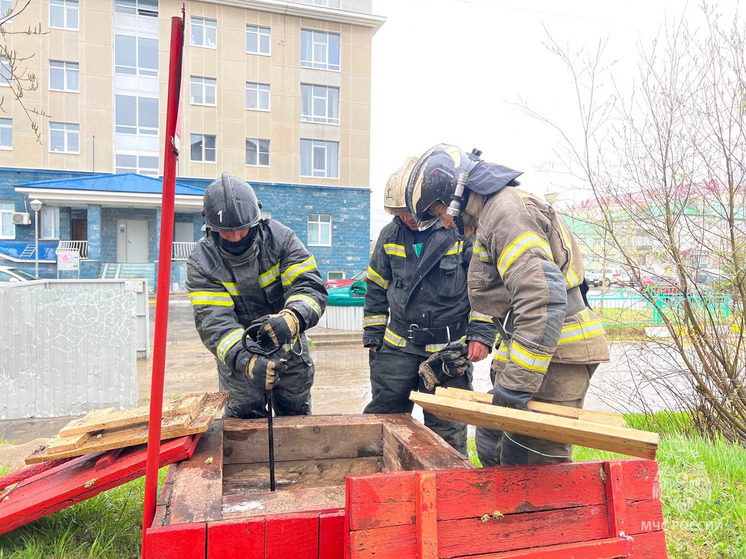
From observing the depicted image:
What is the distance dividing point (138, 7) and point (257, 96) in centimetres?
560

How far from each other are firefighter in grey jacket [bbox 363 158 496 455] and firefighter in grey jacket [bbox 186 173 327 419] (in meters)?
0.55

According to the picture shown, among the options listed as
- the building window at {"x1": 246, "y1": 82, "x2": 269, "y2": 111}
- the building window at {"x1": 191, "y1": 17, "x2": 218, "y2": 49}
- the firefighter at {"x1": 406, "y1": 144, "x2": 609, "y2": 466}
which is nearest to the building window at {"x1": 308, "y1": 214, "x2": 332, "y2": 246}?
the building window at {"x1": 246, "y1": 82, "x2": 269, "y2": 111}

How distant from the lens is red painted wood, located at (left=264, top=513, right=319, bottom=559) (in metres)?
1.77

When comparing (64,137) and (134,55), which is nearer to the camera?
(64,137)

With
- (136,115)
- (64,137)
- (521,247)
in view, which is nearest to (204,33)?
(136,115)

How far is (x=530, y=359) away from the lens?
195 cm

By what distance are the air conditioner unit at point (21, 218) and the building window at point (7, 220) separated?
409 mm

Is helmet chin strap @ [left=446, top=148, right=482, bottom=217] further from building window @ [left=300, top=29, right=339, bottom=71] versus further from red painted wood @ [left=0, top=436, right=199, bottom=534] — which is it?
building window @ [left=300, top=29, right=339, bottom=71]

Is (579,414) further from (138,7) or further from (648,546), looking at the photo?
(138,7)

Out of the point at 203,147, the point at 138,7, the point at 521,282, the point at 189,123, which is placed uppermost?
the point at 138,7

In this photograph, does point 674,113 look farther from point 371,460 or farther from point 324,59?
point 324,59

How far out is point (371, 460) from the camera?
9.62 ft

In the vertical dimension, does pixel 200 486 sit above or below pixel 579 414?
below

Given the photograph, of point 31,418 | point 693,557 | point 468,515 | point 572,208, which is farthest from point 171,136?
point 31,418
